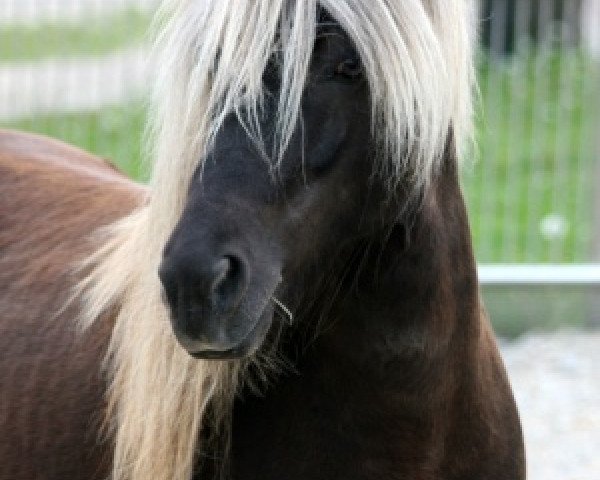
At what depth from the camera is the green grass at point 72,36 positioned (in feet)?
28.2

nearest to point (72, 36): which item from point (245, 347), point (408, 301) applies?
point (408, 301)

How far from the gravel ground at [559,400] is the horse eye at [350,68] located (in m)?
2.71

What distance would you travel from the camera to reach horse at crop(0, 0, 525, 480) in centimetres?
242

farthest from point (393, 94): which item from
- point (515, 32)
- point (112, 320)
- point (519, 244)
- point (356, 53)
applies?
point (515, 32)

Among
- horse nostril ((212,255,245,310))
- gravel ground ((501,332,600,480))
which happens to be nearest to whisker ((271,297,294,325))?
horse nostril ((212,255,245,310))

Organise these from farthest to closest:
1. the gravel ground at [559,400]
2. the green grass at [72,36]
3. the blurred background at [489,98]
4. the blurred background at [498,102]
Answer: the green grass at [72,36]
the blurred background at [489,98]
the blurred background at [498,102]
the gravel ground at [559,400]

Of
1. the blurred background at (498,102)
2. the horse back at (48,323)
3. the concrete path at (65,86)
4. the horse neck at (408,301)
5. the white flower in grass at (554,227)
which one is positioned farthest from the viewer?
the concrete path at (65,86)

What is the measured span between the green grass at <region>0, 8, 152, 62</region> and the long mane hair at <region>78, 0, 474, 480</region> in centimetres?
587

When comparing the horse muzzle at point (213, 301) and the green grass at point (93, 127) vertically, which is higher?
the green grass at point (93, 127)

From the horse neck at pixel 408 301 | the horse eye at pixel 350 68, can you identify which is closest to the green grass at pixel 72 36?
the horse neck at pixel 408 301

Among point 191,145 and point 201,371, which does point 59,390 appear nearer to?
point 201,371

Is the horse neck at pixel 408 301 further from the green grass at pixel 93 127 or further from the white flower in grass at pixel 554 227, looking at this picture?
the green grass at pixel 93 127

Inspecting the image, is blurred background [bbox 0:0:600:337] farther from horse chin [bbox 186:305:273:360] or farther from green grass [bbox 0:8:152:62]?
horse chin [bbox 186:305:273:360]

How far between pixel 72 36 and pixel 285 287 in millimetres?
6405
